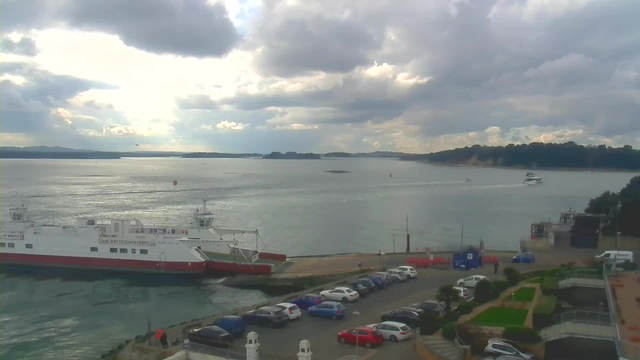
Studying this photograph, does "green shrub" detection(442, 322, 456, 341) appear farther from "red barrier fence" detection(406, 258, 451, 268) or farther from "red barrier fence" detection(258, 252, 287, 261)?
"red barrier fence" detection(258, 252, 287, 261)

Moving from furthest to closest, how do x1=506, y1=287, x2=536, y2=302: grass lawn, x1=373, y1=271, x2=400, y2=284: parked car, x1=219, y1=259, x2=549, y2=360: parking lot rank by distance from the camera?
1. x1=373, y1=271, x2=400, y2=284: parked car
2. x1=506, y1=287, x2=536, y2=302: grass lawn
3. x1=219, y1=259, x2=549, y2=360: parking lot

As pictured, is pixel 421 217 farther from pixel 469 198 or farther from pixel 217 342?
pixel 217 342

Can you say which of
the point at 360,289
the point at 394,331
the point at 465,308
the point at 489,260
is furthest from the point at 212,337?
the point at 489,260

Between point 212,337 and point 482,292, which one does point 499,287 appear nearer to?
point 482,292

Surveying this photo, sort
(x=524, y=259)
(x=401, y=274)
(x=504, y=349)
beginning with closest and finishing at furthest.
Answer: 1. (x=504, y=349)
2. (x=401, y=274)
3. (x=524, y=259)

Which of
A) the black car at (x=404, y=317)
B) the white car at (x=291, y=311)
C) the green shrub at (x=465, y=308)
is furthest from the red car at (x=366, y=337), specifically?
the white car at (x=291, y=311)

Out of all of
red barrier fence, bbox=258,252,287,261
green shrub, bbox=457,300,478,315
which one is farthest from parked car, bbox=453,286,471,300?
red barrier fence, bbox=258,252,287,261

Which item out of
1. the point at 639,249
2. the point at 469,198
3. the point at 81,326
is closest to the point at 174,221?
the point at 81,326
